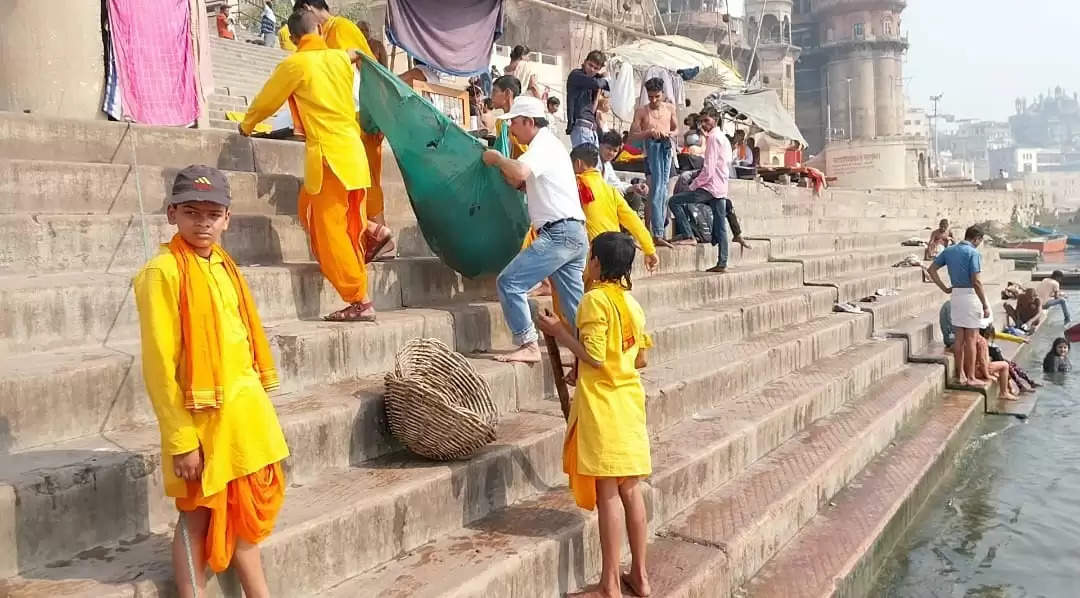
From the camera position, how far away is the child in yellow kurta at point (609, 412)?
3510 millimetres

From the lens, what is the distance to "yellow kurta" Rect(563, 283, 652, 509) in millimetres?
3492

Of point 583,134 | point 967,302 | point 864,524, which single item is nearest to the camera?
point 864,524

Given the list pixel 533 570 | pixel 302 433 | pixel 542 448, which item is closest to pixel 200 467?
pixel 302 433

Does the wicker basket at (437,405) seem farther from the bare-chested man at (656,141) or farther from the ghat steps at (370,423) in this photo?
the bare-chested man at (656,141)

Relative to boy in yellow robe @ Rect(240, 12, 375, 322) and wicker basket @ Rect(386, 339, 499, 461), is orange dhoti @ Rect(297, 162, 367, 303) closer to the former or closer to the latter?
boy in yellow robe @ Rect(240, 12, 375, 322)

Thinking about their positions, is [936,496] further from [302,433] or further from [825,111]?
[825,111]

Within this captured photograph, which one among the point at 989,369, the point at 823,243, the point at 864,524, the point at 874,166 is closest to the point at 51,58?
the point at 864,524

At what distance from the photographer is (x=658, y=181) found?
9.08 meters

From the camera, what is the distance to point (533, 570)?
3424 mm

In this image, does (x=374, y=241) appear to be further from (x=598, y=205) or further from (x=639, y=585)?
(x=639, y=585)

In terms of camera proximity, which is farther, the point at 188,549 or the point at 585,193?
the point at 585,193

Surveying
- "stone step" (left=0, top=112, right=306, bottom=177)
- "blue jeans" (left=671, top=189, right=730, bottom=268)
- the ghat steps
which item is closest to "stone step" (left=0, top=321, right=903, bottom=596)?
the ghat steps

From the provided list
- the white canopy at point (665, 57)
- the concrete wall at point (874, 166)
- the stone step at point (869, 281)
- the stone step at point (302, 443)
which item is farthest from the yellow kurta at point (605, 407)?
the concrete wall at point (874, 166)

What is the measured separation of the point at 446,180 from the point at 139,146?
2.18 m
